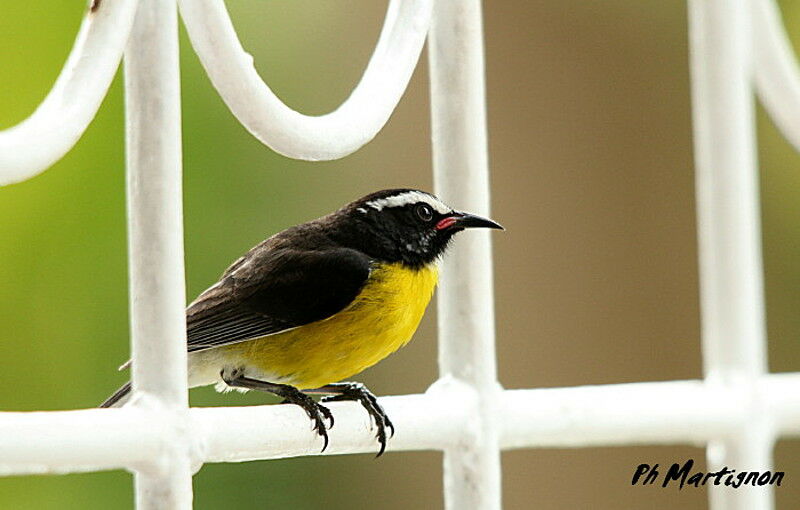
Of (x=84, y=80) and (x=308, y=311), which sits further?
(x=308, y=311)

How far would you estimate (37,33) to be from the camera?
2.81m

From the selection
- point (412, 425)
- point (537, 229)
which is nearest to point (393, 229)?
point (412, 425)

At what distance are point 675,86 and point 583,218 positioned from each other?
0.43 meters

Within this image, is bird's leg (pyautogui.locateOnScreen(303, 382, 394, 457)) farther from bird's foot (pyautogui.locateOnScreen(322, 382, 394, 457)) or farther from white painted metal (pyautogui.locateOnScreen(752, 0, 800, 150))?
white painted metal (pyautogui.locateOnScreen(752, 0, 800, 150))

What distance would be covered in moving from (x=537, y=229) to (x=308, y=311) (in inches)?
82.4

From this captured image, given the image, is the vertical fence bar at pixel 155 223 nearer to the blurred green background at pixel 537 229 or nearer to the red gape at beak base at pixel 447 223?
the red gape at beak base at pixel 447 223

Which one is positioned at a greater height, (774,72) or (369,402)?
(774,72)

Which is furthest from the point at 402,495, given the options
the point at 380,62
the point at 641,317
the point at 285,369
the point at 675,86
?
the point at 380,62

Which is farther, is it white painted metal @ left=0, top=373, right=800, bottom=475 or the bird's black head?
the bird's black head

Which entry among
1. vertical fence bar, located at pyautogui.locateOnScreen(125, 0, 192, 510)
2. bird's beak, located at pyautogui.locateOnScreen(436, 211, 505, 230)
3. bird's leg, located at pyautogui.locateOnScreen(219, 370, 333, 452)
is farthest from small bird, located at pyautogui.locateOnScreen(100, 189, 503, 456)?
vertical fence bar, located at pyautogui.locateOnScreen(125, 0, 192, 510)

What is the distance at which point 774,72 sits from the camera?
0.82 m

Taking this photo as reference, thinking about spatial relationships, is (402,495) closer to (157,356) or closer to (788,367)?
(788,367)

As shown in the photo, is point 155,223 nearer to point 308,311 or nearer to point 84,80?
point 84,80

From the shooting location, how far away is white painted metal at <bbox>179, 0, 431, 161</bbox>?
0.53m
